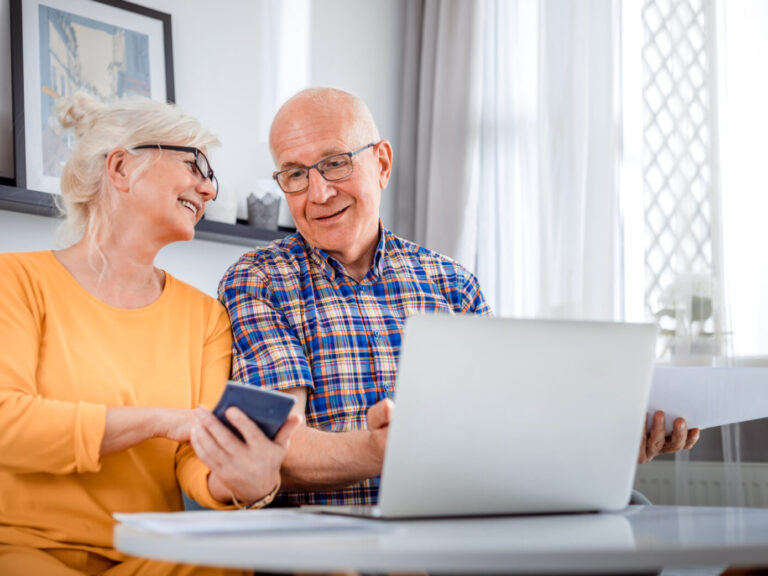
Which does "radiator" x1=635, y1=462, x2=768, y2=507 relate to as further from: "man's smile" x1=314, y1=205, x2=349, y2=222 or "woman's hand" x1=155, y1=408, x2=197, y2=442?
"woman's hand" x1=155, y1=408, x2=197, y2=442

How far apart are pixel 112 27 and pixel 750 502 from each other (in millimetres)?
2463

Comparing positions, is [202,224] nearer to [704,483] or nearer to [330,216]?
[330,216]

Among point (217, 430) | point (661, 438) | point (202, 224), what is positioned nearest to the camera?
point (217, 430)

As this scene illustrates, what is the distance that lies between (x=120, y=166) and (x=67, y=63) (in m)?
1.03

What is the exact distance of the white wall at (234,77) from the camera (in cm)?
268

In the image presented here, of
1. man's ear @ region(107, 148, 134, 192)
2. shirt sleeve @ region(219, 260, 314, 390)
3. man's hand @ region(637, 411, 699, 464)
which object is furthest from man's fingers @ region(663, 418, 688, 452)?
man's ear @ region(107, 148, 134, 192)

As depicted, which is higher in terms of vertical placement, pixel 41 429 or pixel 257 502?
pixel 41 429

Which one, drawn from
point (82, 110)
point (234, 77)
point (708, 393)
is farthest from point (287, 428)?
point (234, 77)

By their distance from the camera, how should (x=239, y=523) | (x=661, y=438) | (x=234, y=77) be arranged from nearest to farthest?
(x=239, y=523) < (x=661, y=438) < (x=234, y=77)

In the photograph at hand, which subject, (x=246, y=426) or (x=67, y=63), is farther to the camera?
(x=67, y=63)

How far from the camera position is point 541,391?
2.81ft

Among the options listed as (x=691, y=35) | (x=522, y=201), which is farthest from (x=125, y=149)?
(x=691, y=35)

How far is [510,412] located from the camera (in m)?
0.85

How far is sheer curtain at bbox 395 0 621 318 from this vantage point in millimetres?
2760
